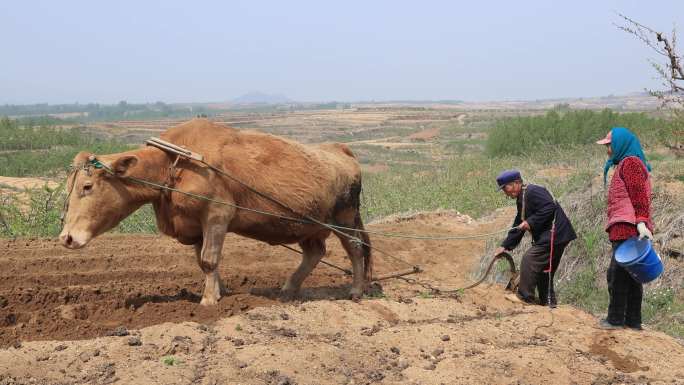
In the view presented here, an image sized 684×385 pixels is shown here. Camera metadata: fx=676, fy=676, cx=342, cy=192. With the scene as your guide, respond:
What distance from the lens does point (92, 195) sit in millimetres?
6344

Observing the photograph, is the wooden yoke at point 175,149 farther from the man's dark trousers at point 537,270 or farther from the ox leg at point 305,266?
the man's dark trousers at point 537,270

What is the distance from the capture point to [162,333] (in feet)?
18.7

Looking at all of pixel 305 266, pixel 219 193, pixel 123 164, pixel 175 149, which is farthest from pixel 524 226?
pixel 123 164

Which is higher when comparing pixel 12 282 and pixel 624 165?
pixel 624 165

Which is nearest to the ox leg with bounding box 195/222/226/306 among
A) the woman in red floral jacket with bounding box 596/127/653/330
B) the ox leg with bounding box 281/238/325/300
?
the ox leg with bounding box 281/238/325/300

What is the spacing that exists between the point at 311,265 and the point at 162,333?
2.62 meters

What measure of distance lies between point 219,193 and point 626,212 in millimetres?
3905

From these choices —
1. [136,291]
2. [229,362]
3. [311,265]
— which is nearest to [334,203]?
[311,265]

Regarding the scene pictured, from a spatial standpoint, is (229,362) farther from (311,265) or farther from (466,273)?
(466,273)

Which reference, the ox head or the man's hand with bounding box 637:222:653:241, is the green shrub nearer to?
the man's hand with bounding box 637:222:653:241

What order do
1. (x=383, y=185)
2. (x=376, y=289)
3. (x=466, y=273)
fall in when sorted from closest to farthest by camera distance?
(x=376, y=289) → (x=466, y=273) → (x=383, y=185)

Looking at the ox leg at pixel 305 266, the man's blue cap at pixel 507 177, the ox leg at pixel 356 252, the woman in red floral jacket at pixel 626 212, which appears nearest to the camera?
the woman in red floral jacket at pixel 626 212

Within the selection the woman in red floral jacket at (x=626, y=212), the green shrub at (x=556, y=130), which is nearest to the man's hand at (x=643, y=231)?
the woman in red floral jacket at (x=626, y=212)

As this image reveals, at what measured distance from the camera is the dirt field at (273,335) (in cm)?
512
